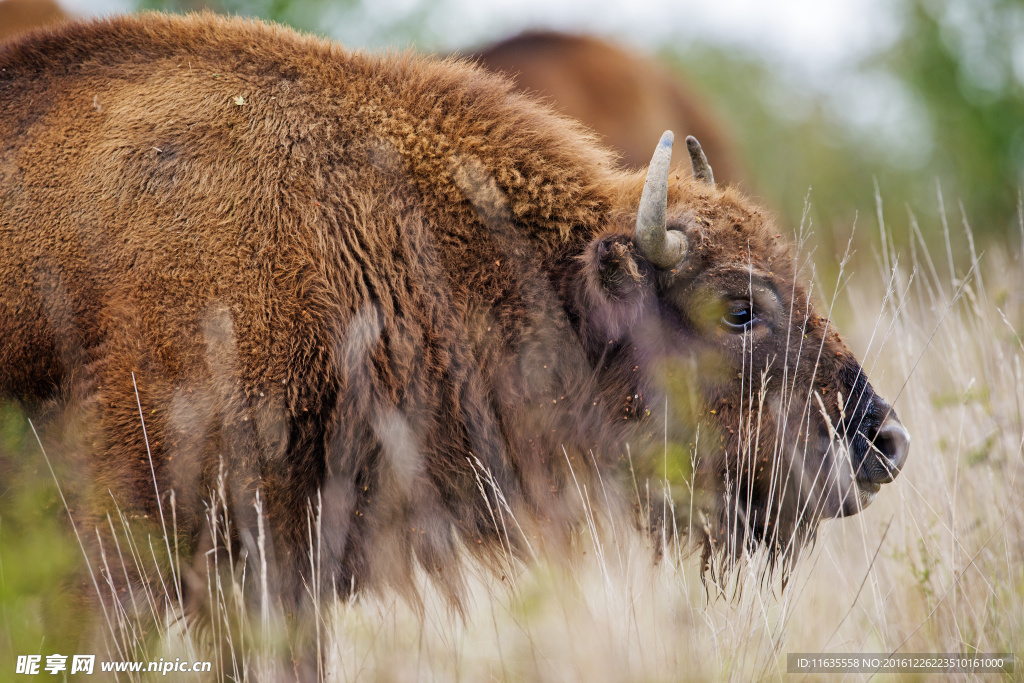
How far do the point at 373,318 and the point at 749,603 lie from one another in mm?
1584

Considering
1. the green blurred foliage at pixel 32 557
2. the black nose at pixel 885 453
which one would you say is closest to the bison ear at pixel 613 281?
the black nose at pixel 885 453

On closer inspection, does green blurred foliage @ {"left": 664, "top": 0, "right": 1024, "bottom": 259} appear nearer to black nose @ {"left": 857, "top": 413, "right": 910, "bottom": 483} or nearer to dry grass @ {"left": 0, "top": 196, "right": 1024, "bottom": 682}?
dry grass @ {"left": 0, "top": 196, "right": 1024, "bottom": 682}

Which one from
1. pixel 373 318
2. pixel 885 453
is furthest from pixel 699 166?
pixel 373 318

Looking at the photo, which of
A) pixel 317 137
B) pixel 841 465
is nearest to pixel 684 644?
pixel 841 465

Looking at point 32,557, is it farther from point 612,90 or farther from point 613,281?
point 612,90

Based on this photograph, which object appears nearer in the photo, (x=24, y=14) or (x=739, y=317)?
(x=739, y=317)

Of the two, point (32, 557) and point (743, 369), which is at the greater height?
point (743, 369)

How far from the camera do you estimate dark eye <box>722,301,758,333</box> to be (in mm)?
2709

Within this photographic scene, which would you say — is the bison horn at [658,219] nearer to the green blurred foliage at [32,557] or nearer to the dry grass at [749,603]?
the dry grass at [749,603]

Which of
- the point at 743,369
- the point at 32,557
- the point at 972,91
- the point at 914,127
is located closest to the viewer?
the point at 32,557

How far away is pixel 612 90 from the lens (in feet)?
23.5

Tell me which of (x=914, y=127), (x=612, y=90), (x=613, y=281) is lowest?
(x=613, y=281)

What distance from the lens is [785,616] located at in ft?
8.18

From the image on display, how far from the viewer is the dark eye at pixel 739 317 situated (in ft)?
8.89
